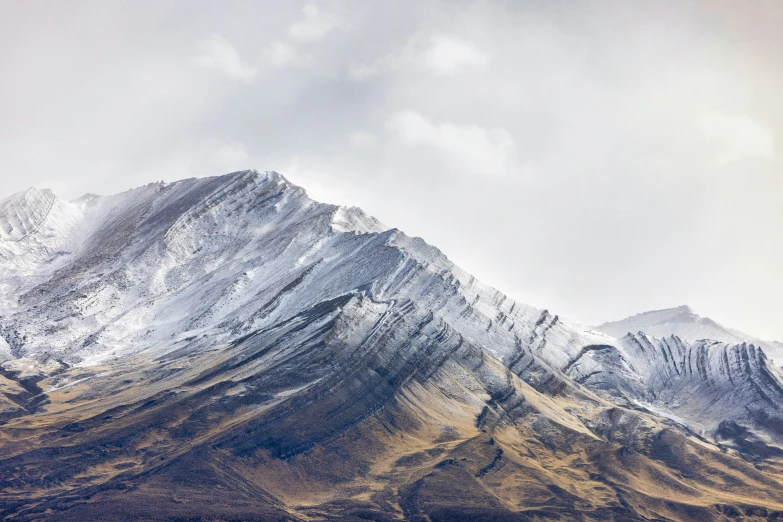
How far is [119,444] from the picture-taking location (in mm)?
149375

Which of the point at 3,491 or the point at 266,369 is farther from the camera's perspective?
the point at 266,369

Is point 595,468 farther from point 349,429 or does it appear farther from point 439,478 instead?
point 349,429

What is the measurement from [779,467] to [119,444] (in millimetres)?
108513

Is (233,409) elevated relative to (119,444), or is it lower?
elevated

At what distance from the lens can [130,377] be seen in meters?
182

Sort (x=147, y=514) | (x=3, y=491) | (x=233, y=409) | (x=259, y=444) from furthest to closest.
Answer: (x=233, y=409) < (x=259, y=444) < (x=3, y=491) < (x=147, y=514)

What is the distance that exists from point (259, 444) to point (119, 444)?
2217cm

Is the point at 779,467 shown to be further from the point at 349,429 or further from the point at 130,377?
the point at 130,377

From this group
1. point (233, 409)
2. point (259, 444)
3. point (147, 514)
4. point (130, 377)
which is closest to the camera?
point (147, 514)

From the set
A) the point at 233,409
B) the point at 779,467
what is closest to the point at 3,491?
the point at 233,409

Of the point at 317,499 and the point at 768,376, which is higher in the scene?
the point at 768,376

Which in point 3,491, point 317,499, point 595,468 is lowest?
point 3,491

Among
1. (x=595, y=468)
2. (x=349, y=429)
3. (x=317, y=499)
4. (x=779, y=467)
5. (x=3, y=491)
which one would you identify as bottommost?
(x=3, y=491)

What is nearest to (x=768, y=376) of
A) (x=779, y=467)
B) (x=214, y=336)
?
(x=779, y=467)
